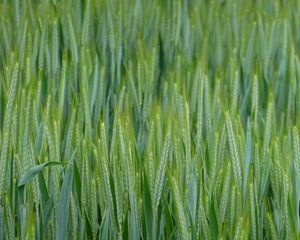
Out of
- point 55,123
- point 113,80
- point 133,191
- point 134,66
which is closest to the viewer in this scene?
point 133,191

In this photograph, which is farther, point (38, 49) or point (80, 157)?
point (38, 49)

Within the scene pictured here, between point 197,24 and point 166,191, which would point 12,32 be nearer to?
point 197,24

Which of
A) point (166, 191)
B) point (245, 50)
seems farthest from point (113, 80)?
point (166, 191)

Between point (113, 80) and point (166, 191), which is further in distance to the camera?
point (113, 80)

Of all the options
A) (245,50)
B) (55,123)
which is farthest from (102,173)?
(245,50)

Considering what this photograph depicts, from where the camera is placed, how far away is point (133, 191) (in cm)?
131

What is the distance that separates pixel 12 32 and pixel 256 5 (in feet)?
3.09

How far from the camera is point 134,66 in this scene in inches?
86.1

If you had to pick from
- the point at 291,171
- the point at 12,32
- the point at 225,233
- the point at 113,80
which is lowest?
the point at 225,233

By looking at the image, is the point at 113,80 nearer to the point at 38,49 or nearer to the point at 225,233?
the point at 38,49

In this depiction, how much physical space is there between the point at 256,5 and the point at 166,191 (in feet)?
4.71

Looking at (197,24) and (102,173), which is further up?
A: (197,24)

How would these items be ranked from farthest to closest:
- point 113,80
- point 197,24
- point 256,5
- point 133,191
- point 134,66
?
point 256,5
point 197,24
point 134,66
point 113,80
point 133,191

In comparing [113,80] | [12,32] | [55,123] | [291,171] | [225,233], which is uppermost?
[12,32]
